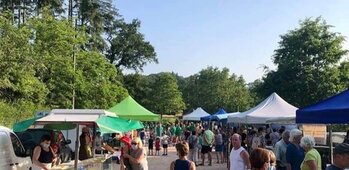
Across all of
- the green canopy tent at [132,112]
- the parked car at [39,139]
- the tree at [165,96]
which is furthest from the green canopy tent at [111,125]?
the tree at [165,96]

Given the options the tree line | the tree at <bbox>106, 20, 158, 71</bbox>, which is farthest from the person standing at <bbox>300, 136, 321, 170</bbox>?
the tree at <bbox>106, 20, 158, 71</bbox>

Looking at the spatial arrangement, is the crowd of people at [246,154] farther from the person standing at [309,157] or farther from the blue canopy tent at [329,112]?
the blue canopy tent at [329,112]

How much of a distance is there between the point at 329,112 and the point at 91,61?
3987 cm

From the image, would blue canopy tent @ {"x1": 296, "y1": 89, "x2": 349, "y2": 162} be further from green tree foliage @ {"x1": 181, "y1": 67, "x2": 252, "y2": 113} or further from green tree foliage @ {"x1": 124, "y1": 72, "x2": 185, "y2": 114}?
green tree foliage @ {"x1": 181, "y1": 67, "x2": 252, "y2": 113}

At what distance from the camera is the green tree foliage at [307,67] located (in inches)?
1928

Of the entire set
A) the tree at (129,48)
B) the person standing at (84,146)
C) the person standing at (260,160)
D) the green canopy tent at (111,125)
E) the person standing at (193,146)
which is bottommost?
the person standing at (193,146)

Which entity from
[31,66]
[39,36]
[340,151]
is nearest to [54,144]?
[340,151]

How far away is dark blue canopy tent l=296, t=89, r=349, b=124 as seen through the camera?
7277 mm

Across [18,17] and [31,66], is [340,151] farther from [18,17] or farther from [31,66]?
[18,17]

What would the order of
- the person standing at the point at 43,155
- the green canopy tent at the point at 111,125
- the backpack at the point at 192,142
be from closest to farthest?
the green canopy tent at the point at 111,125 → the person standing at the point at 43,155 → the backpack at the point at 192,142

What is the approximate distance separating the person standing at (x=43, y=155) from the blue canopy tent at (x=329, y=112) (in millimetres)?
5785

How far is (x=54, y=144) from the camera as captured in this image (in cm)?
1480

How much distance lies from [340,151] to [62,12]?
165 ft

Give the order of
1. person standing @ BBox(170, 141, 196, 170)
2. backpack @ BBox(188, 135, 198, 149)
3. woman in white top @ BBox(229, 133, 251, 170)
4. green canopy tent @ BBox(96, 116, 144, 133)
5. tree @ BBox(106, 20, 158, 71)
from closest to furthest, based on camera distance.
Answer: person standing @ BBox(170, 141, 196, 170) → woman in white top @ BBox(229, 133, 251, 170) → green canopy tent @ BBox(96, 116, 144, 133) → backpack @ BBox(188, 135, 198, 149) → tree @ BBox(106, 20, 158, 71)
